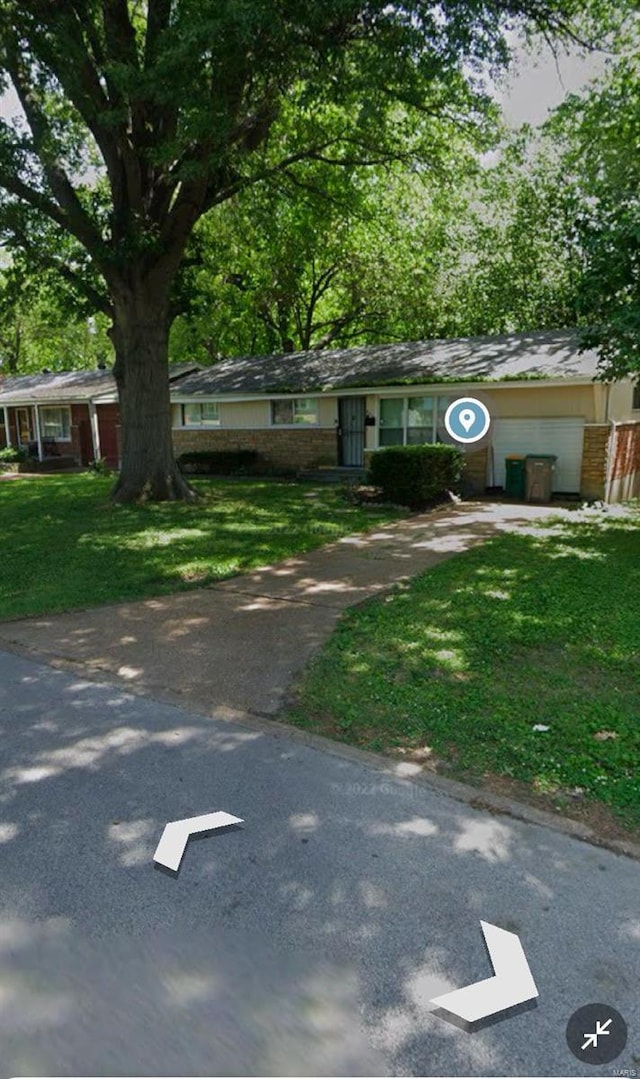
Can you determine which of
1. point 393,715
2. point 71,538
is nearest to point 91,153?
point 71,538

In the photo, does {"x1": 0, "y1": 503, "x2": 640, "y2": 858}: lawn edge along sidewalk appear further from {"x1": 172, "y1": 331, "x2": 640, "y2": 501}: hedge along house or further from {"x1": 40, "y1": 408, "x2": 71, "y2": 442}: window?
{"x1": 40, "y1": 408, "x2": 71, "y2": 442}: window

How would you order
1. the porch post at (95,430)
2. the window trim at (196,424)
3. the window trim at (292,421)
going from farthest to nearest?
the porch post at (95,430), the window trim at (196,424), the window trim at (292,421)

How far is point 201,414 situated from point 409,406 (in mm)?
8246

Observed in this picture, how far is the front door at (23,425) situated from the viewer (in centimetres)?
2869

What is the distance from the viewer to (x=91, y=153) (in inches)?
669

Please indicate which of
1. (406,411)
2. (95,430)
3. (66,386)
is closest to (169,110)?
(406,411)

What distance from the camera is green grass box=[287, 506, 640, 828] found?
152 inches

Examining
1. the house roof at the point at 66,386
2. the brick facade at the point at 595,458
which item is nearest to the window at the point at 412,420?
the brick facade at the point at 595,458

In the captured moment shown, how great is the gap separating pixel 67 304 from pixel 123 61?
593 cm

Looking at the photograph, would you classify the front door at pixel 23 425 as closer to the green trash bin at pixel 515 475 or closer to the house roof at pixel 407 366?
the house roof at pixel 407 366

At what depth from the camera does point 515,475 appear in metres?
14.9

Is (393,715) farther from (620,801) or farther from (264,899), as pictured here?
(264,899)

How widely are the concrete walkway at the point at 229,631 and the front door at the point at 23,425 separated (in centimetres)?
2307

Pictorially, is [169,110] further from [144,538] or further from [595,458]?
[595,458]
